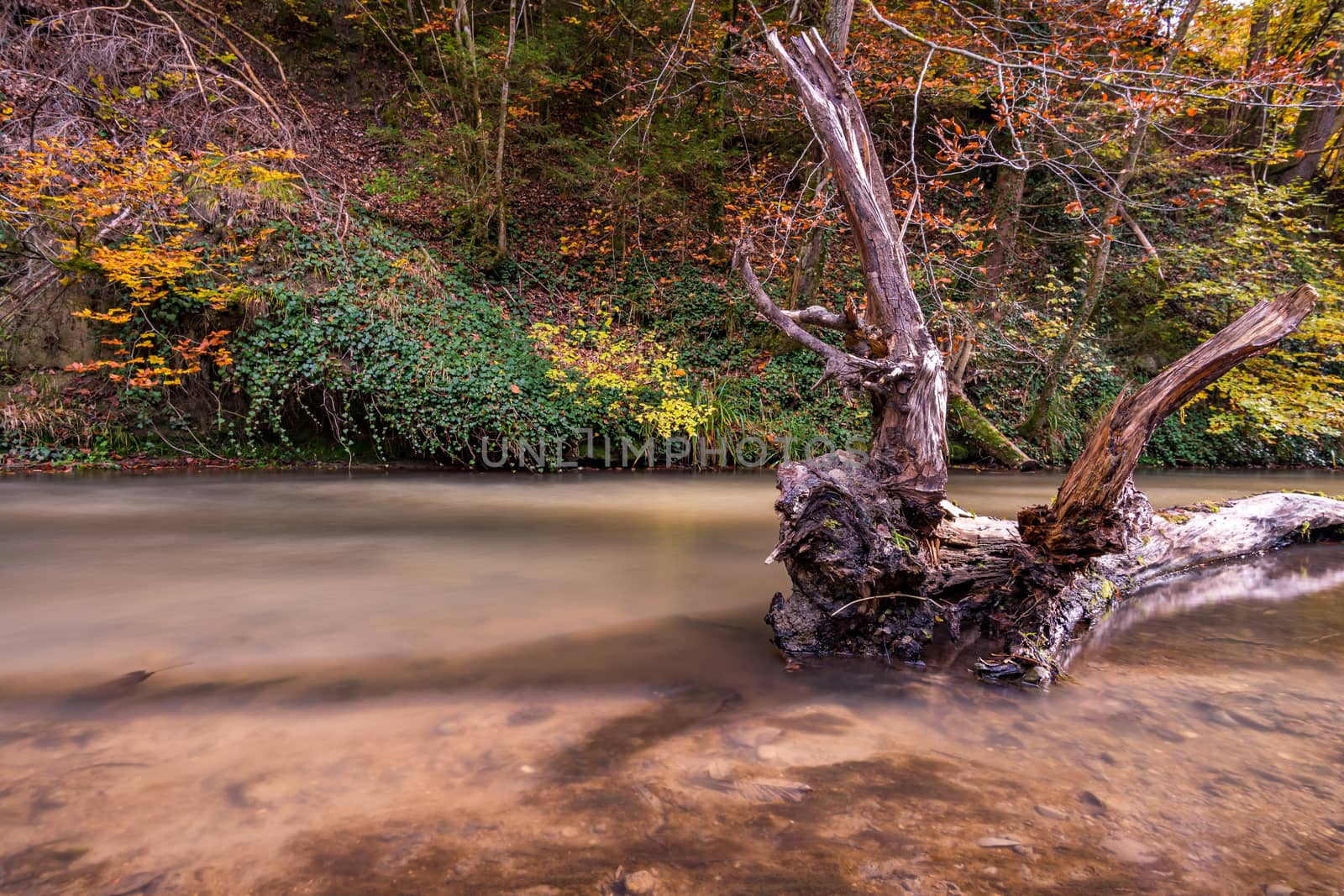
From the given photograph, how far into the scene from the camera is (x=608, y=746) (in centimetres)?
229

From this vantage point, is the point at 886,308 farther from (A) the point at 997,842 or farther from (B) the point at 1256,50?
(B) the point at 1256,50

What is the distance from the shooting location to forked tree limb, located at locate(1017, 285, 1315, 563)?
330 centimetres

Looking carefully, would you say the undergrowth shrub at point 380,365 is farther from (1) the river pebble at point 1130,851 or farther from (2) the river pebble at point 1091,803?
(1) the river pebble at point 1130,851

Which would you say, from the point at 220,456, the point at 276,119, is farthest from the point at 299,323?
the point at 276,119

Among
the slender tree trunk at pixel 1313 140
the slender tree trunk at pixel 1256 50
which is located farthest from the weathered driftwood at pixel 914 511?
the slender tree trunk at pixel 1313 140

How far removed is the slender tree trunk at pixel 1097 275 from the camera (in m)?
8.13

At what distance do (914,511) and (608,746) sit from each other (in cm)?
199

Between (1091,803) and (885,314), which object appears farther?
(885,314)

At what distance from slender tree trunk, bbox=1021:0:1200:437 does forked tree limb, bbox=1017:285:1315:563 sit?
16.2 feet

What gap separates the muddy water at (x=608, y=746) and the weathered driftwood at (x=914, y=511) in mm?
251

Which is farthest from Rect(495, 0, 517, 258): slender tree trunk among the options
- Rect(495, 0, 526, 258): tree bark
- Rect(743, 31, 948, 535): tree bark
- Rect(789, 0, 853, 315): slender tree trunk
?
Rect(743, 31, 948, 535): tree bark

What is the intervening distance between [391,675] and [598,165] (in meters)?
10.0

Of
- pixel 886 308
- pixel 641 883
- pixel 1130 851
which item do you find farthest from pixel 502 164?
pixel 1130 851

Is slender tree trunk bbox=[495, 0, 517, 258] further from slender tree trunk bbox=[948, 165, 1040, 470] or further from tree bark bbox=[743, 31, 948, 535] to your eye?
tree bark bbox=[743, 31, 948, 535]
